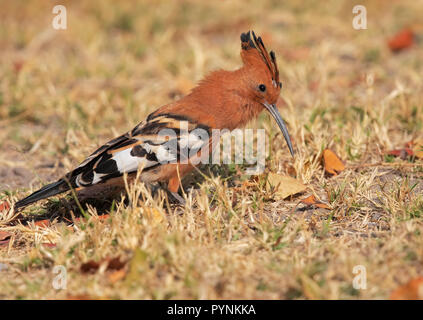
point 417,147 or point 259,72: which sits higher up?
point 259,72

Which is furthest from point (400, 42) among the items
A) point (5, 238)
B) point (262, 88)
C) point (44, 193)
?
point (5, 238)

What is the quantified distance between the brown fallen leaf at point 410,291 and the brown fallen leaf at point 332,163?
4.73ft

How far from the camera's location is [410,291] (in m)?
2.34

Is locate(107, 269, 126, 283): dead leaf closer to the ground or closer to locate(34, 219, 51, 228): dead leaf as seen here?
the ground

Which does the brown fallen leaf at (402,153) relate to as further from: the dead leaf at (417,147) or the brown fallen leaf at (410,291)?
the brown fallen leaf at (410,291)

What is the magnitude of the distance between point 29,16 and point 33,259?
5881 mm

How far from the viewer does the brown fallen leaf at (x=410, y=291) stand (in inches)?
90.8

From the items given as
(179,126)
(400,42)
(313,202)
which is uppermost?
(400,42)

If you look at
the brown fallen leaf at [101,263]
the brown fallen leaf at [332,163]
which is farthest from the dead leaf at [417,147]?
the brown fallen leaf at [101,263]

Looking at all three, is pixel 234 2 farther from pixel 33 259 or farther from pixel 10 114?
pixel 33 259

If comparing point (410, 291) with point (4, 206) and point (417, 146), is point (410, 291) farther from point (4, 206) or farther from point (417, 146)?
point (4, 206)

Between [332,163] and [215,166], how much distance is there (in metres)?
0.81
